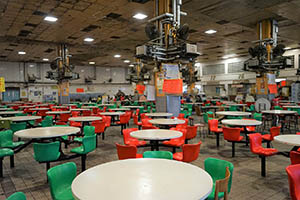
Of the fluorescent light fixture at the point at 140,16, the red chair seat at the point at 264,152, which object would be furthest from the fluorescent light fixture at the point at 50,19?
the red chair seat at the point at 264,152

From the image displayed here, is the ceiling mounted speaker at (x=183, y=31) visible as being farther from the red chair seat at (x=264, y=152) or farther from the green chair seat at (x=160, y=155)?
the green chair seat at (x=160, y=155)

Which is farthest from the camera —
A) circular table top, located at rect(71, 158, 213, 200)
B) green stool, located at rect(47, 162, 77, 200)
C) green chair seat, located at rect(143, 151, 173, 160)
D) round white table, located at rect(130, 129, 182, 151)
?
round white table, located at rect(130, 129, 182, 151)

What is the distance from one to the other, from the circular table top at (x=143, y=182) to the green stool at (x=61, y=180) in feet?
1.39

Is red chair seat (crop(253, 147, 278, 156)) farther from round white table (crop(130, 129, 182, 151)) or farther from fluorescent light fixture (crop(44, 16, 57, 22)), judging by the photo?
fluorescent light fixture (crop(44, 16, 57, 22))

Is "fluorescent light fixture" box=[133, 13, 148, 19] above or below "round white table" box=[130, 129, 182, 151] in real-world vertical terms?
above

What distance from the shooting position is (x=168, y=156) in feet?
9.88

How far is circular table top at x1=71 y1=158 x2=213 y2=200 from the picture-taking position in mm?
1756

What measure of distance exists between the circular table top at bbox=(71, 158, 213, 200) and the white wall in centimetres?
2435

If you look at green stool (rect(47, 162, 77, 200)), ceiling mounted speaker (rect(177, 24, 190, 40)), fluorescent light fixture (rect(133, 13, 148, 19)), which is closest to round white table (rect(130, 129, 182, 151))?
green stool (rect(47, 162, 77, 200))

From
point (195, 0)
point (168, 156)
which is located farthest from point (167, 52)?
point (168, 156)

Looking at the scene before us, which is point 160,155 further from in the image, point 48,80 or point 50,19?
point 48,80

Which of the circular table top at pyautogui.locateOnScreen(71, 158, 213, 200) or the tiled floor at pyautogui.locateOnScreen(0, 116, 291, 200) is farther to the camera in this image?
the tiled floor at pyautogui.locateOnScreen(0, 116, 291, 200)

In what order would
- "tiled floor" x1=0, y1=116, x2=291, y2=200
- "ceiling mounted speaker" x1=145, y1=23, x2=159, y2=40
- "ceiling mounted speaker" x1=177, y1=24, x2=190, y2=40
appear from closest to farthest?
"tiled floor" x1=0, y1=116, x2=291, y2=200 → "ceiling mounted speaker" x1=177, y1=24, x2=190, y2=40 → "ceiling mounted speaker" x1=145, y1=23, x2=159, y2=40

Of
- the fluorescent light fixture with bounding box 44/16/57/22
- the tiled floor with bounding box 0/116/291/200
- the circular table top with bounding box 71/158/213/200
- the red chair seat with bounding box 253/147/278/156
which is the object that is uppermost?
the fluorescent light fixture with bounding box 44/16/57/22
